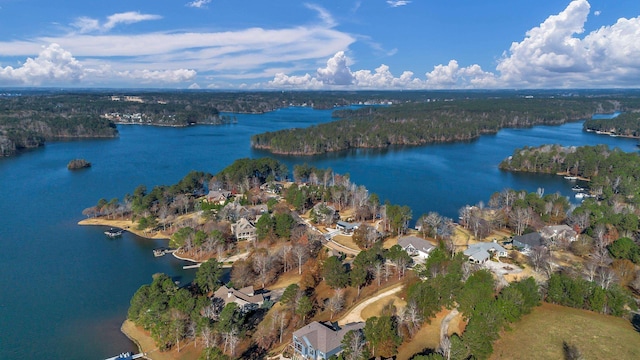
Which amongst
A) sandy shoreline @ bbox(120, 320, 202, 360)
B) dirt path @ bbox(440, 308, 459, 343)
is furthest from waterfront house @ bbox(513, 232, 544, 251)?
sandy shoreline @ bbox(120, 320, 202, 360)

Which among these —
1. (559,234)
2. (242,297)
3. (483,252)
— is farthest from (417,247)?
(242,297)

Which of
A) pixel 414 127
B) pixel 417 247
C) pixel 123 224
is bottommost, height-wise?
pixel 123 224

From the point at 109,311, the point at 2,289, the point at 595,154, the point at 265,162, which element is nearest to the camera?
the point at 109,311

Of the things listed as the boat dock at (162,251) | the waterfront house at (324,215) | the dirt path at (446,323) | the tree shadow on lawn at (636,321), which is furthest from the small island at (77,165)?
the tree shadow on lawn at (636,321)

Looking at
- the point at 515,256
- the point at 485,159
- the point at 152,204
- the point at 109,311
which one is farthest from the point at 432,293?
the point at 485,159

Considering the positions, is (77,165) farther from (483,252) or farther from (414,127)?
(414,127)

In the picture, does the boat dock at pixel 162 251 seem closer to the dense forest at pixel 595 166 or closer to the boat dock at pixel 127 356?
the boat dock at pixel 127 356

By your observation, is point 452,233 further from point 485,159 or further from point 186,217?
point 485,159
